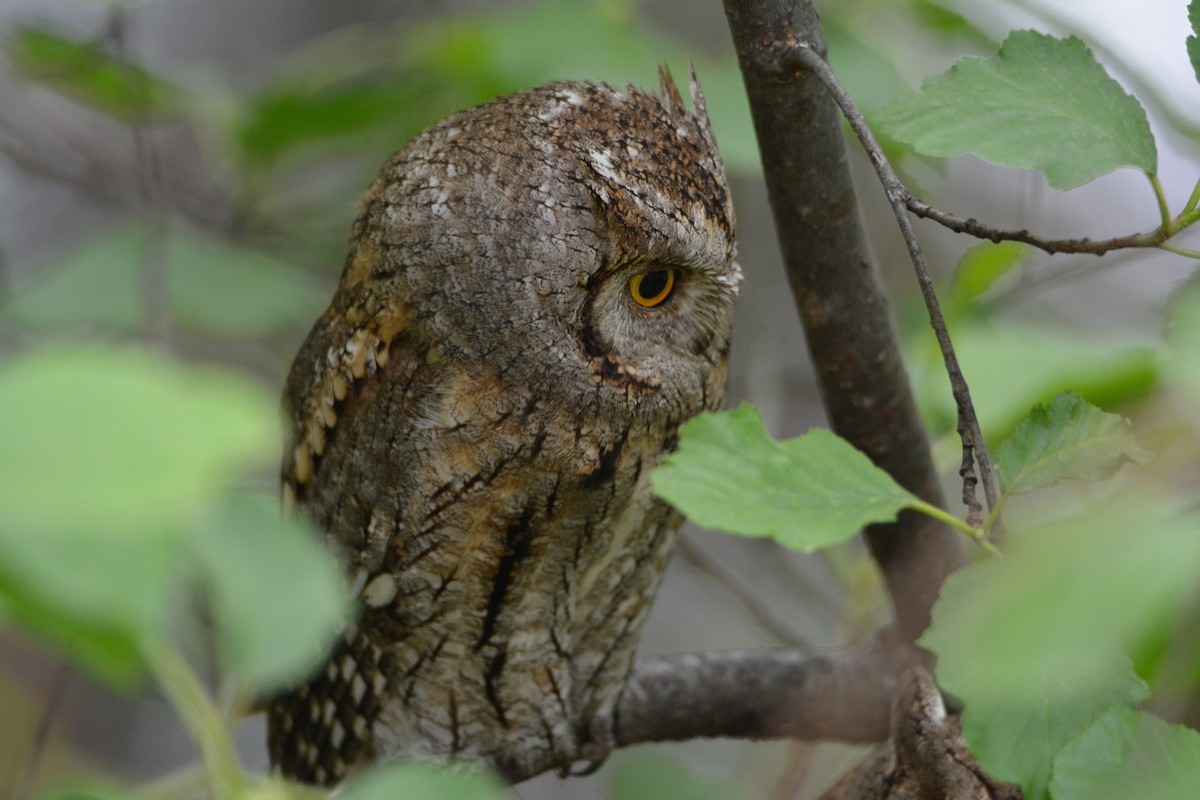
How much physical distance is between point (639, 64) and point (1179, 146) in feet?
2.63

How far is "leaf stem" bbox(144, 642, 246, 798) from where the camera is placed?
0.64m

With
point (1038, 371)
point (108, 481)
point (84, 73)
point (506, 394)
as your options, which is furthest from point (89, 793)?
point (84, 73)

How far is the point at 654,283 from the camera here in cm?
125

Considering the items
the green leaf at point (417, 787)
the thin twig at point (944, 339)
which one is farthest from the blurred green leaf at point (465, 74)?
the green leaf at point (417, 787)

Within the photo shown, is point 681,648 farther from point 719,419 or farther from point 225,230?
point 719,419

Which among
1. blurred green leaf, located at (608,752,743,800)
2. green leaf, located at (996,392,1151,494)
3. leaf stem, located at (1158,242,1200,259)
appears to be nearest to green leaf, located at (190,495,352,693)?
green leaf, located at (996,392,1151,494)

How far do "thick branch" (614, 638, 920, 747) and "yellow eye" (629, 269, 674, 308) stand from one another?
0.61 m

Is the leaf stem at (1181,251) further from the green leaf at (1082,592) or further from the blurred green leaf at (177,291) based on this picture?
the blurred green leaf at (177,291)

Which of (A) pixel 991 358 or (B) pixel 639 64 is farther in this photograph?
(B) pixel 639 64

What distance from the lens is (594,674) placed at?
161cm

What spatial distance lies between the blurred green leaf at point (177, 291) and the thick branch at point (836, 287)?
894 mm

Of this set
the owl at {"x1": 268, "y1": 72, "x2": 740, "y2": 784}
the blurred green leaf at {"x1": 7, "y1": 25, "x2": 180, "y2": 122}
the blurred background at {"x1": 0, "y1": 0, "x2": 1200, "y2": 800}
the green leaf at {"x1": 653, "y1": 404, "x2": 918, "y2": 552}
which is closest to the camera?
the green leaf at {"x1": 653, "y1": 404, "x2": 918, "y2": 552}

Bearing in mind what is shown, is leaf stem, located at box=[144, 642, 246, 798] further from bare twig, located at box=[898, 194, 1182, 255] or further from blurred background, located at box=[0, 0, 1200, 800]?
bare twig, located at box=[898, 194, 1182, 255]

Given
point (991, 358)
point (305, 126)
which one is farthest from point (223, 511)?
point (305, 126)
